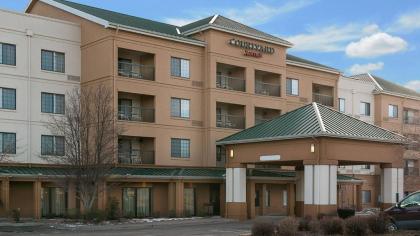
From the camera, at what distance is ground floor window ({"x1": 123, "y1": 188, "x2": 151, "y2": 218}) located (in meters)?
42.7

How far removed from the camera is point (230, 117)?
50469 mm

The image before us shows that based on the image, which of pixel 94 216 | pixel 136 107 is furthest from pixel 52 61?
pixel 94 216

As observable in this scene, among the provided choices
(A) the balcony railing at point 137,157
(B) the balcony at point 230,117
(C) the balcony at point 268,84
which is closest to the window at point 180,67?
(B) the balcony at point 230,117

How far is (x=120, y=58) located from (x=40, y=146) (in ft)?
28.4

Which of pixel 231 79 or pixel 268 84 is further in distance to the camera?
pixel 268 84

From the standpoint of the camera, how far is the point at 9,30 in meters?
41.1

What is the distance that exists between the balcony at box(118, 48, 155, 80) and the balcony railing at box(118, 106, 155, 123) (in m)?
2.30

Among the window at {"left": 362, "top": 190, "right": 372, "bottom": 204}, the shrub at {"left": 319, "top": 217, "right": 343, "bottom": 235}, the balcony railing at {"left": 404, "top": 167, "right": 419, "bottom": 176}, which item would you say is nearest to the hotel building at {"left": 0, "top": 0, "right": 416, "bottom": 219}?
the window at {"left": 362, "top": 190, "right": 372, "bottom": 204}

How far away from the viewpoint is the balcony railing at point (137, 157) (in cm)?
4381

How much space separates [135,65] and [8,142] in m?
10.6

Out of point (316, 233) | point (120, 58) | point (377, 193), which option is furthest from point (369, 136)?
point (377, 193)

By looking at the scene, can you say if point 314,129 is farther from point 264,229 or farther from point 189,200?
point 264,229

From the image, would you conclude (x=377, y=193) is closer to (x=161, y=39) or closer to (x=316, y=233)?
(x=161, y=39)

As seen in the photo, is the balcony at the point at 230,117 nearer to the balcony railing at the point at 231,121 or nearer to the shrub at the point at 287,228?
the balcony railing at the point at 231,121
